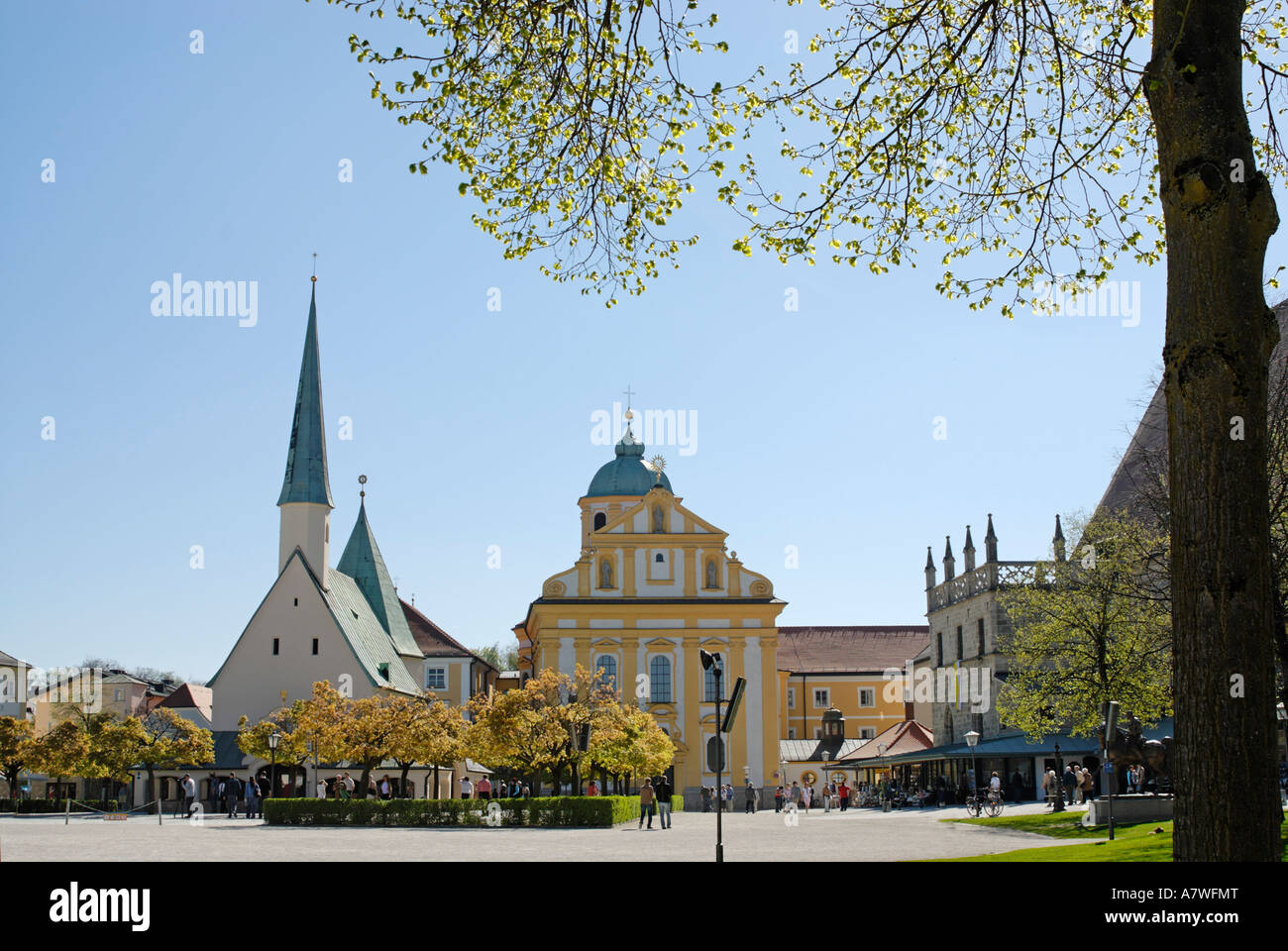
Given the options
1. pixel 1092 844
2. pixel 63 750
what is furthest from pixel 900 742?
pixel 1092 844

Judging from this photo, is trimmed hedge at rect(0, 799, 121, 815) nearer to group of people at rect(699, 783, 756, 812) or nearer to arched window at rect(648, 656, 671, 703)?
arched window at rect(648, 656, 671, 703)

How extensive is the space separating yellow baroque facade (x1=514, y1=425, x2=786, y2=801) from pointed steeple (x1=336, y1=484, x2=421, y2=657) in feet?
46.6

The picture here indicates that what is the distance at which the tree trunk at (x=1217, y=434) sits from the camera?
7.81 m

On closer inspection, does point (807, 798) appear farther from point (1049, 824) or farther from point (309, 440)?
point (309, 440)

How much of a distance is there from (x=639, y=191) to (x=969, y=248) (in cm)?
397

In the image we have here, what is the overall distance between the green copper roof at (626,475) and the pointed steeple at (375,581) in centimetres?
1555

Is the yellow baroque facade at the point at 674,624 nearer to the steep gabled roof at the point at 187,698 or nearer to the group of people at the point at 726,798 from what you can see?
the group of people at the point at 726,798

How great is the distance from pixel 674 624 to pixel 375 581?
2258 cm

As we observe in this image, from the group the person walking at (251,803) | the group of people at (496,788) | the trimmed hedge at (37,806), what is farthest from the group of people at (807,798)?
the trimmed hedge at (37,806)

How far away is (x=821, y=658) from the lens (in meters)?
104

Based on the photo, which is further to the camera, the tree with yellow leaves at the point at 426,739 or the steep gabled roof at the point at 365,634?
the steep gabled roof at the point at 365,634

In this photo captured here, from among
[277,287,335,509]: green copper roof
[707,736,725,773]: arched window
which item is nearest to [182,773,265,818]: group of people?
[277,287,335,509]: green copper roof

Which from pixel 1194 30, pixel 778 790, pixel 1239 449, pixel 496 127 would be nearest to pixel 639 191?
pixel 496 127
